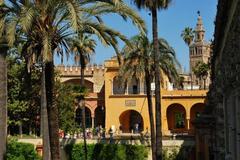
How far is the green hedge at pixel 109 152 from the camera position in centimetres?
4012

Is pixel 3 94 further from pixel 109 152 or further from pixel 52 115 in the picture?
pixel 109 152

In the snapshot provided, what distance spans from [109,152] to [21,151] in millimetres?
6997

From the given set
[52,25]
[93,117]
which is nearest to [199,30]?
[93,117]

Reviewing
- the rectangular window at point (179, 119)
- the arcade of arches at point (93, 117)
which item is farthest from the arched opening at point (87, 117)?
the rectangular window at point (179, 119)

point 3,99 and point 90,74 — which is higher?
point 90,74

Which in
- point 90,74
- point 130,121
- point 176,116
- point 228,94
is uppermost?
point 90,74

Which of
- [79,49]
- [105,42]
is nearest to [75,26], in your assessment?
[105,42]

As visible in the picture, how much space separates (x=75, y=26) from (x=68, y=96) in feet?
114

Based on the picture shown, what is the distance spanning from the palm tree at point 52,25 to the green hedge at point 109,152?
75.1 ft

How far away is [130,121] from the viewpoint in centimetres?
6250

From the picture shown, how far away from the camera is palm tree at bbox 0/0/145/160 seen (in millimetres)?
15875

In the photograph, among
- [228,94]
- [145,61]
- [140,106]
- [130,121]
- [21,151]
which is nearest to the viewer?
[228,94]

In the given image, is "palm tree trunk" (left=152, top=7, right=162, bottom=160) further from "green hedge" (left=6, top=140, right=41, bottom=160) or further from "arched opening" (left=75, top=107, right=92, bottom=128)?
"arched opening" (left=75, top=107, right=92, bottom=128)

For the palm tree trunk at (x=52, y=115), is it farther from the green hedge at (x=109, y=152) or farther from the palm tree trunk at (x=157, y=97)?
the green hedge at (x=109, y=152)
